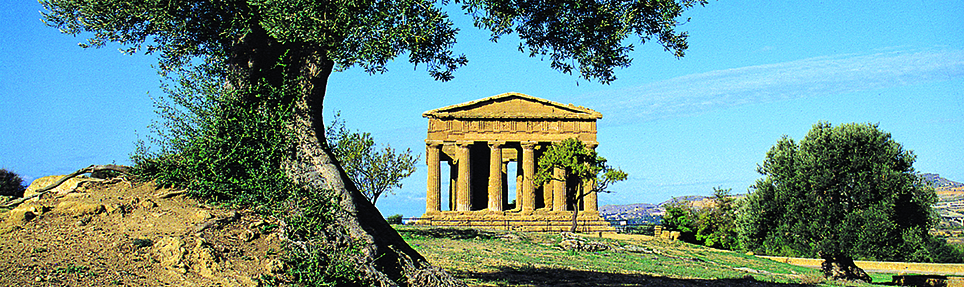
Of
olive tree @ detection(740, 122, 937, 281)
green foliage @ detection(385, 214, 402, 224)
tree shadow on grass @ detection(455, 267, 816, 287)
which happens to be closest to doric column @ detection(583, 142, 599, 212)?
green foliage @ detection(385, 214, 402, 224)

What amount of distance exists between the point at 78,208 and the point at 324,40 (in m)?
4.46

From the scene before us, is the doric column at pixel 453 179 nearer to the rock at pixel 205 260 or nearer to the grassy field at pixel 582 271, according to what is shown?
the grassy field at pixel 582 271

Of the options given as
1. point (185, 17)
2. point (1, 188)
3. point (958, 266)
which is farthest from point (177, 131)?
point (958, 266)

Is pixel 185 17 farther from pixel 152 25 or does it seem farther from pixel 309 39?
pixel 309 39

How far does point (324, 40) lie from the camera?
30.0 ft

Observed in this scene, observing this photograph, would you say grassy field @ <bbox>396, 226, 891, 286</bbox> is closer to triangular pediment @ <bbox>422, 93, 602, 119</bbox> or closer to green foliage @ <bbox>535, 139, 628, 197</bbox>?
green foliage @ <bbox>535, 139, 628, 197</bbox>

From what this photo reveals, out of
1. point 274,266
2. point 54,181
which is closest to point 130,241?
point 274,266

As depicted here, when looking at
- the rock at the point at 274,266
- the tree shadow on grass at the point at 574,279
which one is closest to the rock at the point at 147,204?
the rock at the point at 274,266

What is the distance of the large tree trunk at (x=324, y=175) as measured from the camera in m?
9.25

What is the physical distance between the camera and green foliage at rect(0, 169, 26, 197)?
3469 cm

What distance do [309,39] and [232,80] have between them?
5.91 feet

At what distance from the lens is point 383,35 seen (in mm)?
9102

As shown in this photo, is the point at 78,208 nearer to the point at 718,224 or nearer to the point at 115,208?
the point at 115,208

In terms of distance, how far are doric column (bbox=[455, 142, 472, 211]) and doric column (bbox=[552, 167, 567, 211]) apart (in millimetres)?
6234
